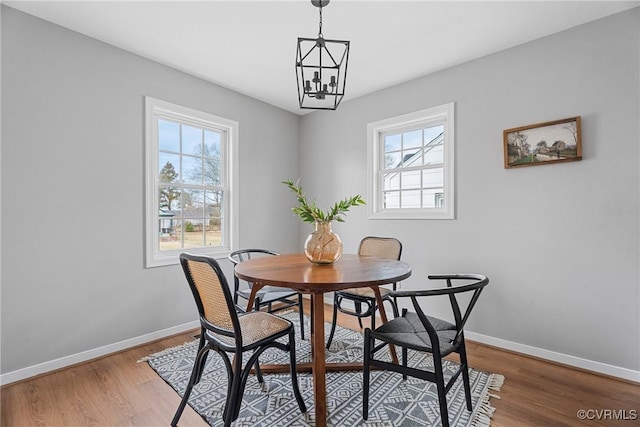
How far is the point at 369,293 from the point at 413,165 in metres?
1.65

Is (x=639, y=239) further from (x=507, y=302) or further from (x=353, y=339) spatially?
(x=353, y=339)

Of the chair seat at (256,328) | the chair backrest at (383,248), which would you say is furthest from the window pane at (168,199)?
the chair backrest at (383,248)

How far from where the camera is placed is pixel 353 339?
9.30 ft

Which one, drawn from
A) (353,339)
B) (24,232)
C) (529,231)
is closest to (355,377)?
(353,339)

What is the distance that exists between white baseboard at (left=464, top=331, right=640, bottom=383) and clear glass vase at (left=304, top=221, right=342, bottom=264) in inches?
69.3

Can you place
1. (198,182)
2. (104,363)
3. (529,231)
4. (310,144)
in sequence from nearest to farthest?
1. (104,363)
2. (529,231)
3. (198,182)
4. (310,144)

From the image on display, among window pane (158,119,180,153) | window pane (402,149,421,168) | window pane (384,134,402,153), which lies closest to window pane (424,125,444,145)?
window pane (402,149,421,168)

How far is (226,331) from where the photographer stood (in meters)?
1.55

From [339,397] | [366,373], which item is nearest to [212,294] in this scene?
[366,373]

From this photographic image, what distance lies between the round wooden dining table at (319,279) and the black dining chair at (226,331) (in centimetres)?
18

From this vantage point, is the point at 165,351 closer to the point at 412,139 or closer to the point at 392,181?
the point at 392,181

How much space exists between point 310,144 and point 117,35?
2456 mm

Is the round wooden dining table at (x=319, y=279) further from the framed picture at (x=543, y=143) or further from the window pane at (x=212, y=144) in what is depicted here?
the window pane at (x=212, y=144)

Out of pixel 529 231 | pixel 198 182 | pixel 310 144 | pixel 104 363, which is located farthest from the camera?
pixel 310 144
